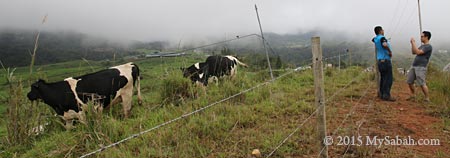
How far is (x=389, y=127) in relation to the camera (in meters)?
4.38

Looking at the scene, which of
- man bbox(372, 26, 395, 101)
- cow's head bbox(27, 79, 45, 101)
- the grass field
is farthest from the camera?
man bbox(372, 26, 395, 101)

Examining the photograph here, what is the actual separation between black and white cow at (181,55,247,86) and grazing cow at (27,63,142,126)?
65.2 inches

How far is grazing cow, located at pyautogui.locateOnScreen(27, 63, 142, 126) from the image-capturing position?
514cm

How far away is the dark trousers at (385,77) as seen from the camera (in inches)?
245

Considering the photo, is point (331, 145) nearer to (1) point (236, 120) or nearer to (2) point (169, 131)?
(1) point (236, 120)

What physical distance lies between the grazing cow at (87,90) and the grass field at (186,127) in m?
0.20

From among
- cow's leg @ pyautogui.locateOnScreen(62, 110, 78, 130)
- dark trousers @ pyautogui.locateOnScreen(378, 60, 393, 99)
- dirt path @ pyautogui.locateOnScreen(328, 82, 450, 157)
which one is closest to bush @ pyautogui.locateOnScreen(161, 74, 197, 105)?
cow's leg @ pyautogui.locateOnScreen(62, 110, 78, 130)

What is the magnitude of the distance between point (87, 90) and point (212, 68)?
3638 millimetres

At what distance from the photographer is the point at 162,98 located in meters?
5.83

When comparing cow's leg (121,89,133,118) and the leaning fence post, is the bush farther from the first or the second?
the leaning fence post

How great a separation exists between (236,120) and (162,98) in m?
1.86

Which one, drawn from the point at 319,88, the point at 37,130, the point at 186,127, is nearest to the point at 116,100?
the point at 37,130

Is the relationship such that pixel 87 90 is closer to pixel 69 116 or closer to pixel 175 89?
pixel 69 116

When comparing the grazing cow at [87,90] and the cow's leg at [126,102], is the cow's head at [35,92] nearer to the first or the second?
the grazing cow at [87,90]
